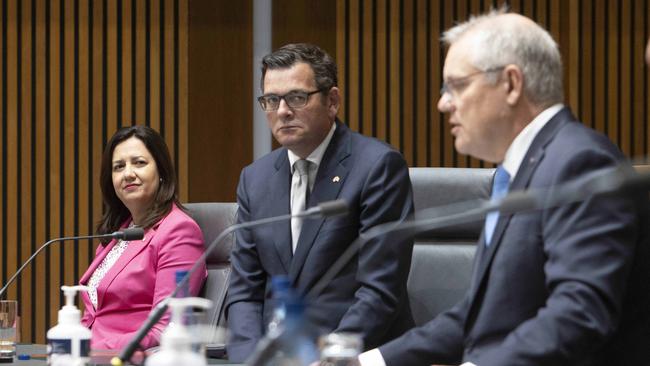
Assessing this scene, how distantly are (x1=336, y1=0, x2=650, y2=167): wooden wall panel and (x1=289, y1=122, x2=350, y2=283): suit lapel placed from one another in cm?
234

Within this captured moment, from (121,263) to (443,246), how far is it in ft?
4.07

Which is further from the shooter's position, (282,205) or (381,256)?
(282,205)

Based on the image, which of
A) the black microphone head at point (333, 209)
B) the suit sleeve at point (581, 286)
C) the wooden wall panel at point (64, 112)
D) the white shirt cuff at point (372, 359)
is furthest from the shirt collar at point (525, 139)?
the wooden wall panel at point (64, 112)

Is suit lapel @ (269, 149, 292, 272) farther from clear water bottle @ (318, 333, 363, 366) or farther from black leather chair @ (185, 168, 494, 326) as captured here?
clear water bottle @ (318, 333, 363, 366)

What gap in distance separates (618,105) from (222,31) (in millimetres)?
2296

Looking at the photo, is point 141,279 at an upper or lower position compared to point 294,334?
lower

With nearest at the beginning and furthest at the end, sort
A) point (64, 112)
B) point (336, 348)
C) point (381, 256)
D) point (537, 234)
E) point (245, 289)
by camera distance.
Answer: point (336, 348), point (537, 234), point (381, 256), point (245, 289), point (64, 112)

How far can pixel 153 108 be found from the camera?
5645 mm

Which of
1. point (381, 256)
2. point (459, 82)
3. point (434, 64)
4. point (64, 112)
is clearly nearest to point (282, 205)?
point (381, 256)

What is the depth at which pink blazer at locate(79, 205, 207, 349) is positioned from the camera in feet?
12.2

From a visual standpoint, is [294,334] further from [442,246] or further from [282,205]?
[442,246]

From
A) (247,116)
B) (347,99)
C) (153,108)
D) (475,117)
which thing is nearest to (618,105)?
(347,99)

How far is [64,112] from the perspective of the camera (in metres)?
5.61

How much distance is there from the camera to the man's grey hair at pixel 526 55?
83.1 inches
